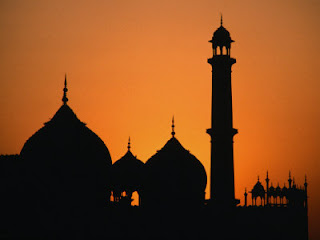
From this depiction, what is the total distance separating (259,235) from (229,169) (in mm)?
4386

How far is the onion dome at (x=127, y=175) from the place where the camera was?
90.2 feet

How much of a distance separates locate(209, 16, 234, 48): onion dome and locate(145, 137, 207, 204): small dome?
4.16 m

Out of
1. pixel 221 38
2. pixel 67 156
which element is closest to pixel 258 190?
pixel 221 38

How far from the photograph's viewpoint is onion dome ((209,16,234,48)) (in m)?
26.3

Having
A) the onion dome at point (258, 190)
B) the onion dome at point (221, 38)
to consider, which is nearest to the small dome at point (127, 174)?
the onion dome at point (221, 38)

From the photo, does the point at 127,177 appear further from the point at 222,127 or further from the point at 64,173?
the point at 64,173

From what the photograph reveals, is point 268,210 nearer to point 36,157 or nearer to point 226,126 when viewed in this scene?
point 226,126

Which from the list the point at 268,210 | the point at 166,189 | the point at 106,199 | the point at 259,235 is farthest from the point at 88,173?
the point at 268,210

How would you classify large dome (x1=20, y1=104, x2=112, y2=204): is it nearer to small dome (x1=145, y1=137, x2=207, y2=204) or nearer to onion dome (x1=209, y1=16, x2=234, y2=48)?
small dome (x1=145, y1=137, x2=207, y2=204)

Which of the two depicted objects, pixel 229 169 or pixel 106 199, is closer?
pixel 106 199

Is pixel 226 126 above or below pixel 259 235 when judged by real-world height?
above

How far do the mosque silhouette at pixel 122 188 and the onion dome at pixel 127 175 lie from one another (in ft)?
0.14

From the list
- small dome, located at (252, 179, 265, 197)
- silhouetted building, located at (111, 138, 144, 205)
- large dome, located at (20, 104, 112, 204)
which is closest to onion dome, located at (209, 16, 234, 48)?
silhouetted building, located at (111, 138, 144, 205)

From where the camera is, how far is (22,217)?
69.6 feet
